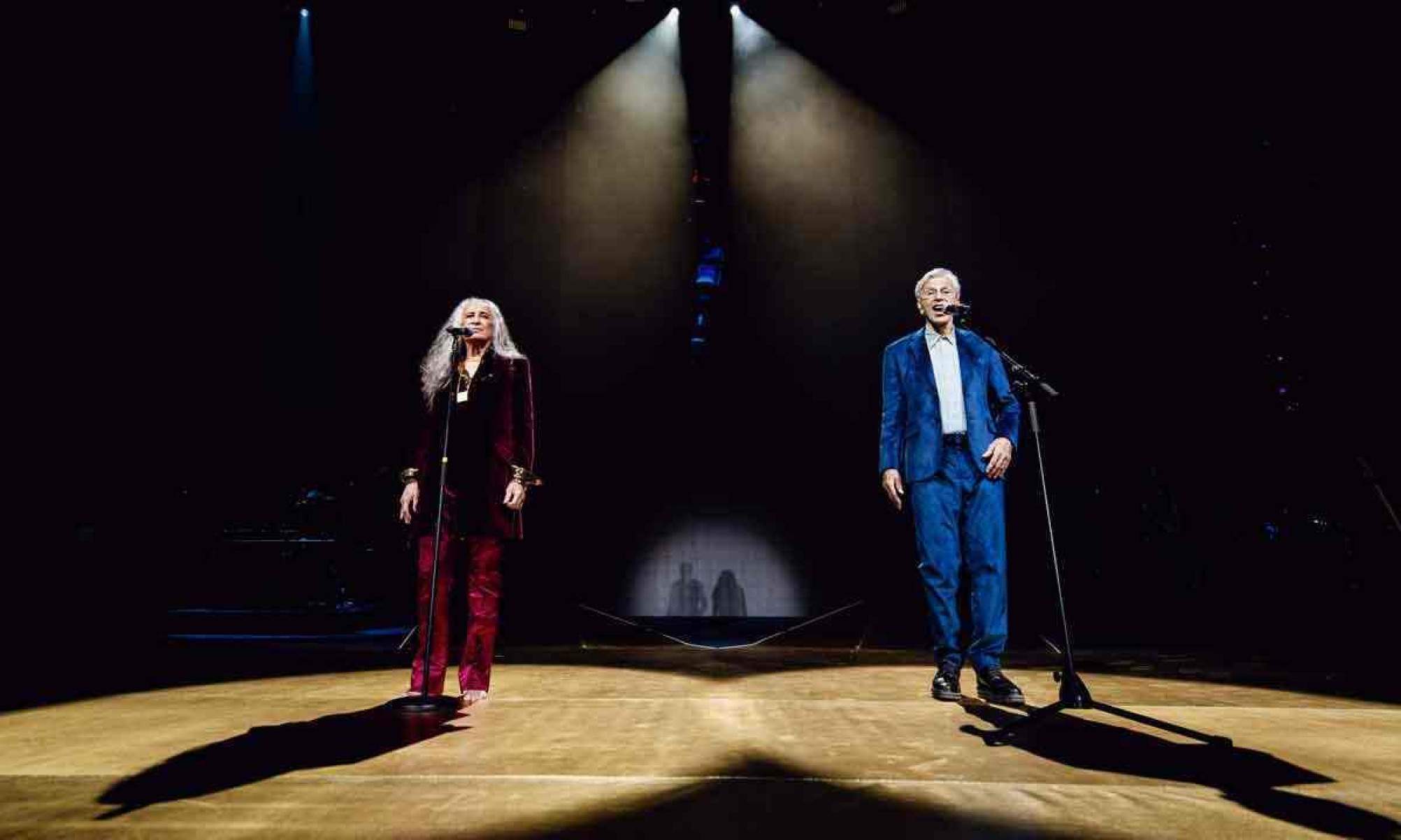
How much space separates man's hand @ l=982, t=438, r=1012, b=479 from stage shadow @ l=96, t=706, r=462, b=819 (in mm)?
1981

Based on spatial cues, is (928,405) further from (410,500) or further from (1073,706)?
(410,500)

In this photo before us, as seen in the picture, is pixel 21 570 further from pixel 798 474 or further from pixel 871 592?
pixel 871 592

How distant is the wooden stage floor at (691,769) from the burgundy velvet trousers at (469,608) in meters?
0.14

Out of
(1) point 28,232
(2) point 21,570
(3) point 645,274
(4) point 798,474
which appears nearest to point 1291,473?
(4) point 798,474

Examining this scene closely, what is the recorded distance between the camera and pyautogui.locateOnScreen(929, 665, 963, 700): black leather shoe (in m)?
2.42

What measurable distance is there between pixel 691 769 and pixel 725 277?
539 cm

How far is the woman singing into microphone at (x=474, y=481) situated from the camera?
2.51 m

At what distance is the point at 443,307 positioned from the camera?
249 inches

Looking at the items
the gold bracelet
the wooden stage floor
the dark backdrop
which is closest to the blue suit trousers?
the wooden stage floor

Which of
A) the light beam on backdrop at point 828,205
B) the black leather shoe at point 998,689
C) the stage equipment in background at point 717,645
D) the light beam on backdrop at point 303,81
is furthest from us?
the light beam on backdrop at point 303,81

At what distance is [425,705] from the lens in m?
2.19

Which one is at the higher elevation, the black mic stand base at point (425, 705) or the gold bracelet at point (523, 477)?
the gold bracelet at point (523, 477)

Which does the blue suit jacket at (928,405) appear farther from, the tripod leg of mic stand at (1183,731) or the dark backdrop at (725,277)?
the dark backdrop at (725,277)

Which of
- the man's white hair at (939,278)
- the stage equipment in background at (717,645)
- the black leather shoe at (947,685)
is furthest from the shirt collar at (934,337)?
the stage equipment in background at (717,645)
